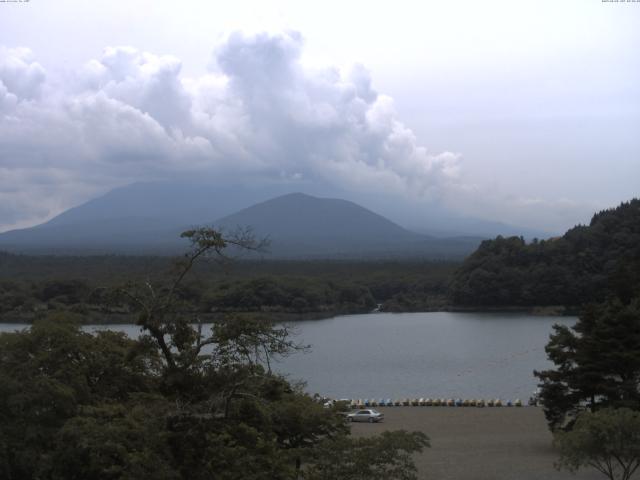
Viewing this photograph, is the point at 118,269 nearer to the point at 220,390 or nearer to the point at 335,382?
the point at 335,382

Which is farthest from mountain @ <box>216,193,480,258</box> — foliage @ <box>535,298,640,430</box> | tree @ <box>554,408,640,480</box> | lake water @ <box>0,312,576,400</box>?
tree @ <box>554,408,640,480</box>

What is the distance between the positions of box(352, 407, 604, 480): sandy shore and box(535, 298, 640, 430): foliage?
3.31 ft

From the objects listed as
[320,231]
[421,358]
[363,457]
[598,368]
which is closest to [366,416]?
[598,368]

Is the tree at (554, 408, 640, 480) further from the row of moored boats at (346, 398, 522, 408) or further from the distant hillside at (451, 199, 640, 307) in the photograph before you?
the distant hillside at (451, 199, 640, 307)

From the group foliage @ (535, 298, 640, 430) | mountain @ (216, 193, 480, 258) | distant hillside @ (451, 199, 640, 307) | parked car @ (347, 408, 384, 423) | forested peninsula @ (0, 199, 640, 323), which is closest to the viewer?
foliage @ (535, 298, 640, 430)

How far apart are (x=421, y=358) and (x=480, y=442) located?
14817 millimetres

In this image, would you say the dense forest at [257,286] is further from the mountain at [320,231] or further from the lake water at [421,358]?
the mountain at [320,231]

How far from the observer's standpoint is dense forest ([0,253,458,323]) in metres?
44.2

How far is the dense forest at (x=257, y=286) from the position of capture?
145 feet

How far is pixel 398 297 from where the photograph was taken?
57344mm

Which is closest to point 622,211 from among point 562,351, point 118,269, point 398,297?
point 398,297

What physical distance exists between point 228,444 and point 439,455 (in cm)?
823

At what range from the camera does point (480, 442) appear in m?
15.6

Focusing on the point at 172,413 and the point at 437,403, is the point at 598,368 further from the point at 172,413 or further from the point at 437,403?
the point at 172,413
